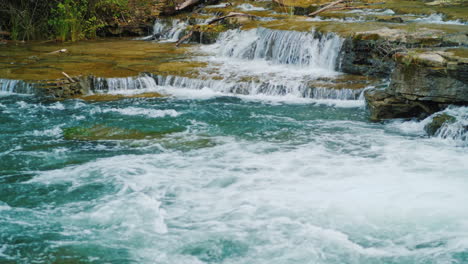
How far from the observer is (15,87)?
35.2 feet

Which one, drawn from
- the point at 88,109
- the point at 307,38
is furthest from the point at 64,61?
the point at 307,38

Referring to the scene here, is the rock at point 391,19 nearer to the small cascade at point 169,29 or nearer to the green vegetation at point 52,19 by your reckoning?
the small cascade at point 169,29

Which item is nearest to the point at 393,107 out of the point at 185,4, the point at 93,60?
the point at 93,60

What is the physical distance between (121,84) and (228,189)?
5870mm

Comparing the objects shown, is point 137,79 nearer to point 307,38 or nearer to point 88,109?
point 88,109

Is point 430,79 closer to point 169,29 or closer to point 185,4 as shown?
point 169,29

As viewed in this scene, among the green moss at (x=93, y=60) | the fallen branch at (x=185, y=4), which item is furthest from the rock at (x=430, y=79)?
the fallen branch at (x=185, y=4)

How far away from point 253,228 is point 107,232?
1.38m

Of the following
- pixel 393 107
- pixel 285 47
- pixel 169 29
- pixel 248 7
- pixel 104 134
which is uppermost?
pixel 248 7

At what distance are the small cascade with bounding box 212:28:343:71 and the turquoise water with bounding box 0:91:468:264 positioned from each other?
2.75 m

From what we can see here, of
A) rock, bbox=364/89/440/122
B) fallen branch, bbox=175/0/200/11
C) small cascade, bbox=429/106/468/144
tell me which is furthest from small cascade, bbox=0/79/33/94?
fallen branch, bbox=175/0/200/11

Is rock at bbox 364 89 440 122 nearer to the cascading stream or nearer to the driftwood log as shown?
the cascading stream

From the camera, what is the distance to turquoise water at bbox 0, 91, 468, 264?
15.2ft

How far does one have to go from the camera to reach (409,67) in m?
8.07
